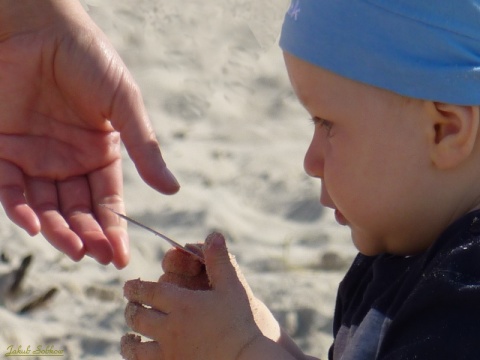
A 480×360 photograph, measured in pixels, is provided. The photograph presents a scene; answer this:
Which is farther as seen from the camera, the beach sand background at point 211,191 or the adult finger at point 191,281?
the beach sand background at point 211,191

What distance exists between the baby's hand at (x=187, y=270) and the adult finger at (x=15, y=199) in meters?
0.41

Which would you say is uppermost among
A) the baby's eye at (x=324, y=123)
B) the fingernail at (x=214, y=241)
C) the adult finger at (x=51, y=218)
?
the baby's eye at (x=324, y=123)

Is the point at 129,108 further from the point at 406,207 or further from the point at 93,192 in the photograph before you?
the point at 406,207

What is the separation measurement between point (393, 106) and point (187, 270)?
57 cm

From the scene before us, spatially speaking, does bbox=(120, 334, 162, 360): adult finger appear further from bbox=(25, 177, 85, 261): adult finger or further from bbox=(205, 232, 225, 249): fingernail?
bbox=(25, 177, 85, 261): adult finger

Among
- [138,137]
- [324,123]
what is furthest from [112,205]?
[324,123]

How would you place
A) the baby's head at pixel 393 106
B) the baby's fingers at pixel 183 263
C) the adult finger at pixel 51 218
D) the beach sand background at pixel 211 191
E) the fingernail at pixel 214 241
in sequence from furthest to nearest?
the beach sand background at pixel 211 191, the adult finger at pixel 51 218, the baby's fingers at pixel 183 263, the fingernail at pixel 214 241, the baby's head at pixel 393 106

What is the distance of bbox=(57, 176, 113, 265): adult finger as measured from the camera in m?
2.11

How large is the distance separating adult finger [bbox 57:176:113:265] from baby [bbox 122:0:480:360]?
0.35 metres

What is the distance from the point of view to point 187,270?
1.86 metres

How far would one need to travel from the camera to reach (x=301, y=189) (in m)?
3.56

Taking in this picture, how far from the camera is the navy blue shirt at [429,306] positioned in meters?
1.40

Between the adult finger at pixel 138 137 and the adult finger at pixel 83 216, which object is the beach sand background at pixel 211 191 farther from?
the adult finger at pixel 138 137

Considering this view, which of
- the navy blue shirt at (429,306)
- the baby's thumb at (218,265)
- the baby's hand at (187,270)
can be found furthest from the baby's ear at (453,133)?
the baby's hand at (187,270)
